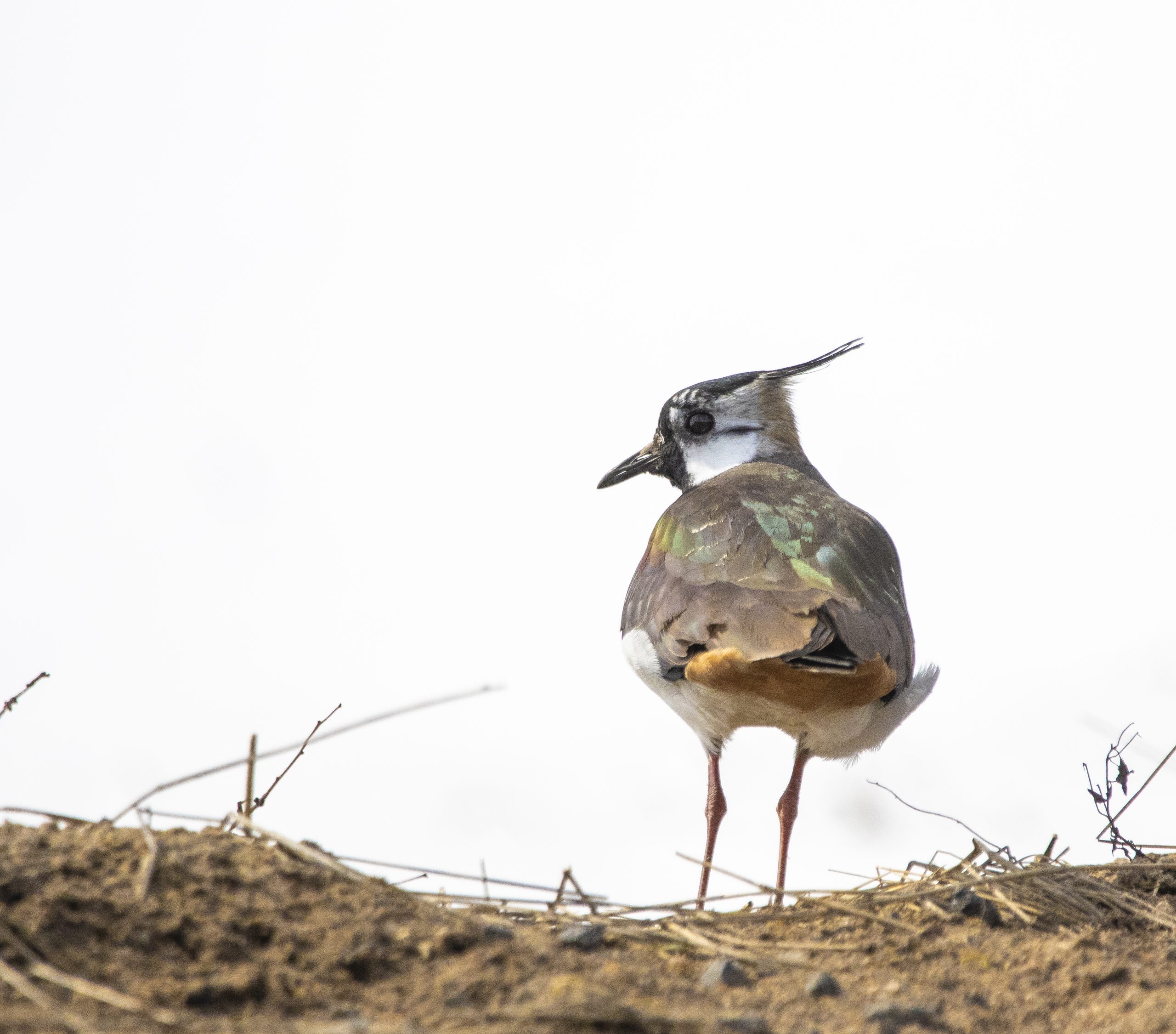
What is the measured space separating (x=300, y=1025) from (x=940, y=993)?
138 centimetres

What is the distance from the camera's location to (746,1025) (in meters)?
2.30

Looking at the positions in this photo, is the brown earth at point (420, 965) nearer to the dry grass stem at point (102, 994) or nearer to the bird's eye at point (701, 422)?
the dry grass stem at point (102, 994)

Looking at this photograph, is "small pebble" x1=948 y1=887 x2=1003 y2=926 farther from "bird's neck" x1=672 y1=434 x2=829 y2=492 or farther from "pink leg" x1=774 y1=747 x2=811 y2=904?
"bird's neck" x1=672 y1=434 x2=829 y2=492

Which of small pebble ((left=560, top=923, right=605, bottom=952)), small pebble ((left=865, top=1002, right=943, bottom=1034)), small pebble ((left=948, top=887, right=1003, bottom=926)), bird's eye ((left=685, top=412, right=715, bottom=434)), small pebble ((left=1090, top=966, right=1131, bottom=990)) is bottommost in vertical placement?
small pebble ((left=865, top=1002, right=943, bottom=1034))

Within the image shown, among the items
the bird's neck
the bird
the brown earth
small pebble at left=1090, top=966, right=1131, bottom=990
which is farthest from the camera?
the bird's neck

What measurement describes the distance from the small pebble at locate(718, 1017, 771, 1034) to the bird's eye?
5.34m

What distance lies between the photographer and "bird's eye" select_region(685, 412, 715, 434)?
7.49 metres

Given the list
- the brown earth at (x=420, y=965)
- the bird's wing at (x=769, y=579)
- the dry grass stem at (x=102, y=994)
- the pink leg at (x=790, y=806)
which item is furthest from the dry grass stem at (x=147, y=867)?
the pink leg at (x=790, y=806)

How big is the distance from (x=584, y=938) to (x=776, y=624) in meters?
1.85

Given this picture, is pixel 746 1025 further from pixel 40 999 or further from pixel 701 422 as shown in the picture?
pixel 701 422

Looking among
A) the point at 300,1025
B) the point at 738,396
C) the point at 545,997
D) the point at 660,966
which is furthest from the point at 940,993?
the point at 738,396

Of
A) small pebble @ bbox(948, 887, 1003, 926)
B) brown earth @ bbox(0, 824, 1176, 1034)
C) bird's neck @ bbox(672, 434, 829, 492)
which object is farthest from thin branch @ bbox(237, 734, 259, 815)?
bird's neck @ bbox(672, 434, 829, 492)

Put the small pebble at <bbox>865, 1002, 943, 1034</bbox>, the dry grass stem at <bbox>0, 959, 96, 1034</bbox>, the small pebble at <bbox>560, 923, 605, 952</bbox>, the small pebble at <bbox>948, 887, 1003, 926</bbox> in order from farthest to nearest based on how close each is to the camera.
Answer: the small pebble at <bbox>948, 887, 1003, 926</bbox> < the small pebble at <bbox>560, 923, 605, 952</bbox> < the small pebble at <bbox>865, 1002, 943, 1034</bbox> < the dry grass stem at <bbox>0, 959, 96, 1034</bbox>

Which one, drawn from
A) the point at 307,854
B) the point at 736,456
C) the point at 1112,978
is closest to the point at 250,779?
the point at 307,854
